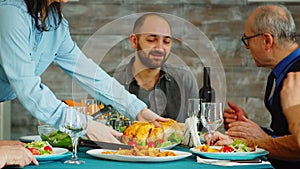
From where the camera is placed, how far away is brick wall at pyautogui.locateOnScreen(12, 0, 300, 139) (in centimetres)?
409

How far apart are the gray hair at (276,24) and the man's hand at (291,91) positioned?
112cm

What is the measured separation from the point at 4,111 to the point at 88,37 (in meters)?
0.76

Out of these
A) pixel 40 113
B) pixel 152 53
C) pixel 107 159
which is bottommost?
pixel 107 159

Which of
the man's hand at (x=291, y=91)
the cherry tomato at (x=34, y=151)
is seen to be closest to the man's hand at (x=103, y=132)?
the cherry tomato at (x=34, y=151)

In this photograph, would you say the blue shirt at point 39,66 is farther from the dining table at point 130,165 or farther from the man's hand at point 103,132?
the dining table at point 130,165

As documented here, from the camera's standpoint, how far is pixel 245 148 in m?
1.93

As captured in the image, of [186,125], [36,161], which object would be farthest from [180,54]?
[36,161]

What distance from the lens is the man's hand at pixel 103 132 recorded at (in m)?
1.96

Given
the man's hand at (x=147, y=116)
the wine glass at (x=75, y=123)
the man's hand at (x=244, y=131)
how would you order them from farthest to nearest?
the man's hand at (x=244, y=131), the man's hand at (x=147, y=116), the wine glass at (x=75, y=123)

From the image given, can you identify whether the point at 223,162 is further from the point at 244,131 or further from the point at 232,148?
the point at 244,131

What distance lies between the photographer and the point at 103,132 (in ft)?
6.46

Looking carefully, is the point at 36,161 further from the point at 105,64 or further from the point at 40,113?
the point at 105,64

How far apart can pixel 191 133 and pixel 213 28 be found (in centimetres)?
200

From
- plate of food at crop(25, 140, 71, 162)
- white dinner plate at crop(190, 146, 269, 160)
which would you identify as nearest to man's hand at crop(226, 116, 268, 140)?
white dinner plate at crop(190, 146, 269, 160)
